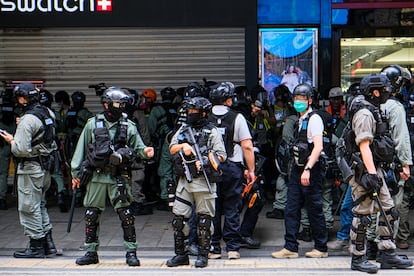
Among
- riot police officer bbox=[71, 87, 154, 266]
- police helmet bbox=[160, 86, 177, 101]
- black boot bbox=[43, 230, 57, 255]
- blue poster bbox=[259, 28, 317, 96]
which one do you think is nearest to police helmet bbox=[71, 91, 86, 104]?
police helmet bbox=[160, 86, 177, 101]

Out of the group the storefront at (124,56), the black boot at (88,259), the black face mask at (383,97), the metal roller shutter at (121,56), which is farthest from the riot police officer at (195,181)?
the metal roller shutter at (121,56)

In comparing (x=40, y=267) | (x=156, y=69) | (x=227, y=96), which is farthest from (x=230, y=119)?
(x=156, y=69)

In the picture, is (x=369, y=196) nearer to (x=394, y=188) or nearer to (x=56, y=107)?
(x=394, y=188)

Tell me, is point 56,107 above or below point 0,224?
above

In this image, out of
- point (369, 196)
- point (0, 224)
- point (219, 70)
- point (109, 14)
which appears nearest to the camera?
point (369, 196)

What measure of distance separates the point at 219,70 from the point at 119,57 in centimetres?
176

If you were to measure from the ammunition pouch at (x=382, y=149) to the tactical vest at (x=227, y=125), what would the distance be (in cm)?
159

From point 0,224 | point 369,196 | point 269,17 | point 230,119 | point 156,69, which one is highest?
point 269,17

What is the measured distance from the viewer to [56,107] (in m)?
11.5

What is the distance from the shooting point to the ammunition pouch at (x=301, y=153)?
23.5ft

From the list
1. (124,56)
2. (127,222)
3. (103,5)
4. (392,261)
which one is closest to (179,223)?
(127,222)

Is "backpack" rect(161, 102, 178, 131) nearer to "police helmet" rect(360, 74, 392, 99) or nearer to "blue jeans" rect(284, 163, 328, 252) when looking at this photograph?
"blue jeans" rect(284, 163, 328, 252)

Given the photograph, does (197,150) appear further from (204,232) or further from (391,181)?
(391,181)

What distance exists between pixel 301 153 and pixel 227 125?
881 mm
